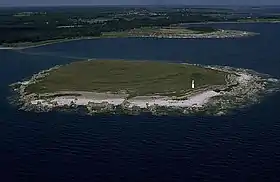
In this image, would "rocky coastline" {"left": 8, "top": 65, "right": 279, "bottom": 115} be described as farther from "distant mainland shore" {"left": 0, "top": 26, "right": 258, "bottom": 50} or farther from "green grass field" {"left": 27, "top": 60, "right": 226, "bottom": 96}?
"distant mainland shore" {"left": 0, "top": 26, "right": 258, "bottom": 50}

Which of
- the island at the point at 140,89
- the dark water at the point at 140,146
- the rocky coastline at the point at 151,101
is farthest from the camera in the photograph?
the island at the point at 140,89

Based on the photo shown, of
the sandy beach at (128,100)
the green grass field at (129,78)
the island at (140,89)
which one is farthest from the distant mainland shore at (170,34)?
the sandy beach at (128,100)

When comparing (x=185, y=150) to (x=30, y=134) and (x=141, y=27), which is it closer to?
(x=30, y=134)

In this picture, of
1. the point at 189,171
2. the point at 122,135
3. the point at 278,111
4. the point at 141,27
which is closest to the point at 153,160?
the point at 189,171

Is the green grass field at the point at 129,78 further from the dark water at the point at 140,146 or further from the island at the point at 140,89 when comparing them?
the dark water at the point at 140,146

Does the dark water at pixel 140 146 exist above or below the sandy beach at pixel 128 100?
below

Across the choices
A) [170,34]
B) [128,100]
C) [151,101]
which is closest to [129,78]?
[128,100]

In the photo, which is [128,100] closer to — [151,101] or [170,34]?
[151,101]
